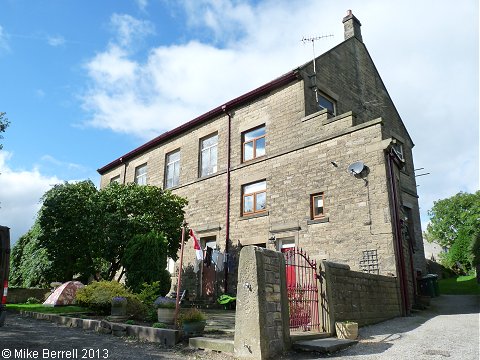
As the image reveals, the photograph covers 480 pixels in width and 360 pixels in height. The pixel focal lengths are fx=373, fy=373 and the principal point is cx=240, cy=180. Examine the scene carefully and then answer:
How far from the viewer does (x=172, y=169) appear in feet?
66.2

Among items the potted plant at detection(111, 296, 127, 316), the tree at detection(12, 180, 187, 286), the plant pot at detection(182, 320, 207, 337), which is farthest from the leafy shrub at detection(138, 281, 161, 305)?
the tree at detection(12, 180, 187, 286)

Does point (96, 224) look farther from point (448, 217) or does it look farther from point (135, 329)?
point (448, 217)

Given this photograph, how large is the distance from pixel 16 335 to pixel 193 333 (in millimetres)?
3500

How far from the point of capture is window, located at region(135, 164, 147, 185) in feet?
72.5

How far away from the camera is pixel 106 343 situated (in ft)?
22.7

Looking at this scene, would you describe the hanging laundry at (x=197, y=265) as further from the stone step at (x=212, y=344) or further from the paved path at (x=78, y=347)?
the stone step at (x=212, y=344)

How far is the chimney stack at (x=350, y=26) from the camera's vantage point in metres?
18.8

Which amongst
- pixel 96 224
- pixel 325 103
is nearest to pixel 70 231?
pixel 96 224

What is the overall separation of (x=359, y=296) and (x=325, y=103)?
895 cm

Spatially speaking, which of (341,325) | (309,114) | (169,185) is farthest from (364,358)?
(169,185)

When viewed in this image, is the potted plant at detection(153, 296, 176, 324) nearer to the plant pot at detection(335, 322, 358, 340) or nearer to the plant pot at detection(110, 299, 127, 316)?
the plant pot at detection(110, 299, 127, 316)

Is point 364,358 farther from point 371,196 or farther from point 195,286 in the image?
point 195,286

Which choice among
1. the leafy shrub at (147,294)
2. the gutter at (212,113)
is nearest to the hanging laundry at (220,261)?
the leafy shrub at (147,294)

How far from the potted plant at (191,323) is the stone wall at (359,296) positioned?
8.87ft
